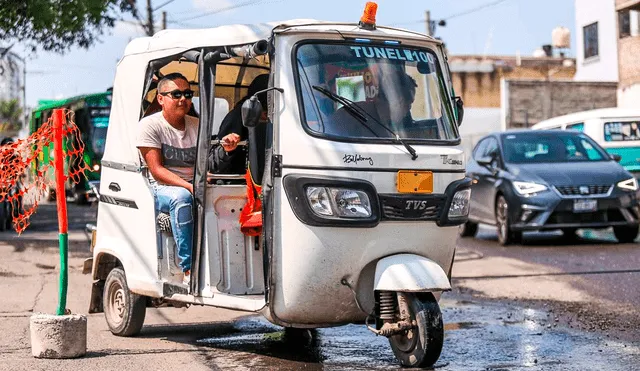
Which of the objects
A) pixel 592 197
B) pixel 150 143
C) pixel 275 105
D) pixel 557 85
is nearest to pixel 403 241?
pixel 275 105

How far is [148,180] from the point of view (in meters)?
7.94

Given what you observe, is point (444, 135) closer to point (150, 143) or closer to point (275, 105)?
point (275, 105)

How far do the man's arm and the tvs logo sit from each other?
1714mm

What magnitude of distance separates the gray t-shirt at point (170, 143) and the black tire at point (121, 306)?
3.44 ft

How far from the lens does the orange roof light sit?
712 cm

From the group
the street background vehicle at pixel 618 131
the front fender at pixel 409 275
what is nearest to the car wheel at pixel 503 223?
the street background vehicle at pixel 618 131

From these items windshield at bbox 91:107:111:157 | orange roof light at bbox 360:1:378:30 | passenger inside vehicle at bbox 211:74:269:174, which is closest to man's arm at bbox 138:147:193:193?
passenger inside vehicle at bbox 211:74:269:174

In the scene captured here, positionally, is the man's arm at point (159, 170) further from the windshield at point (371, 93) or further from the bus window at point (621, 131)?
the bus window at point (621, 131)

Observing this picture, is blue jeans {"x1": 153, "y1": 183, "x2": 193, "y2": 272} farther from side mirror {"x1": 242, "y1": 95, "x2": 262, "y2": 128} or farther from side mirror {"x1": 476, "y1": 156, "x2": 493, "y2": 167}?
side mirror {"x1": 476, "y1": 156, "x2": 493, "y2": 167}

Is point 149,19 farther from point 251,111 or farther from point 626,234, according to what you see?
point 251,111

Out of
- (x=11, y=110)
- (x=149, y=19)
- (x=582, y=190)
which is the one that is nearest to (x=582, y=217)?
(x=582, y=190)

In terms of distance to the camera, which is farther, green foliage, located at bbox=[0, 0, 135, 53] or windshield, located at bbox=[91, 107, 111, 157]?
windshield, located at bbox=[91, 107, 111, 157]

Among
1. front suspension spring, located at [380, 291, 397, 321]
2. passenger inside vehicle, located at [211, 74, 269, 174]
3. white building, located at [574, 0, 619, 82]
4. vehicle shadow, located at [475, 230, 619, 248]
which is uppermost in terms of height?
white building, located at [574, 0, 619, 82]

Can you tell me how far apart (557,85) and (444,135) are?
34.6m
